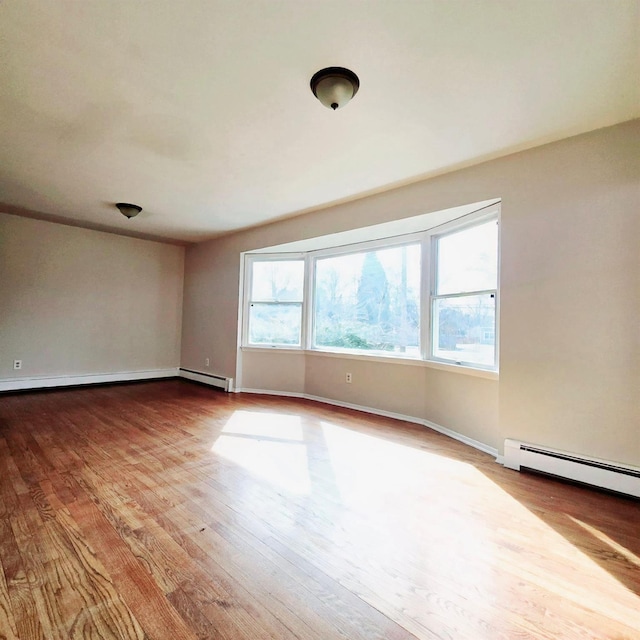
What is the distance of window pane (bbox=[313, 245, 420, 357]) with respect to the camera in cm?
379

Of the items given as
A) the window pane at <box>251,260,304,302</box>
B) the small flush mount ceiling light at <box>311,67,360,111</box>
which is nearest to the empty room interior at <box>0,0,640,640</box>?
the small flush mount ceiling light at <box>311,67,360,111</box>

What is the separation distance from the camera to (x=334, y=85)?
1812 millimetres

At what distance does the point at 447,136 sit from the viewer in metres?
2.37

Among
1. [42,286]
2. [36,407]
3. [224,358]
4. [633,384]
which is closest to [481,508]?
[633,384]

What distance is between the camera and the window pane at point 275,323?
4.86m

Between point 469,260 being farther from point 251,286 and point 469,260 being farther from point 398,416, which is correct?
point 251,286

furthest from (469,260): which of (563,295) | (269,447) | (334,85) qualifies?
(269,447)

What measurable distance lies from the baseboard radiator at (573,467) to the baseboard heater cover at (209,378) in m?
3.83

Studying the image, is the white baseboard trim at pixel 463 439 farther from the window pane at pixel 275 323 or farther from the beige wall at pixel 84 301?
the beige wall at pixel 84 301

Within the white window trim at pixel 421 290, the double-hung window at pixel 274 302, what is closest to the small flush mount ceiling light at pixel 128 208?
the white window trim at pixel 421 290

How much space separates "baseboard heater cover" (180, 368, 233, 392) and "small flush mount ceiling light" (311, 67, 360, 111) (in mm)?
4118

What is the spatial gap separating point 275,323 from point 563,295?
3592 mm

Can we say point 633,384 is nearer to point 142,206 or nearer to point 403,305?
point 403,305

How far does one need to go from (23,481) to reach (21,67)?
8.19ft
